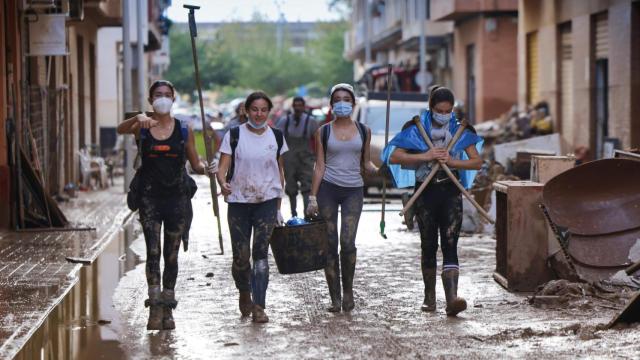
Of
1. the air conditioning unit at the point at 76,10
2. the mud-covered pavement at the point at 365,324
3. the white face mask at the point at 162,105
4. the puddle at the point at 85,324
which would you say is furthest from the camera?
the air conditioning unit at the point at 76,10

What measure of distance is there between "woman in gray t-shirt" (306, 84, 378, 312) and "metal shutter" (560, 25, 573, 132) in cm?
1867

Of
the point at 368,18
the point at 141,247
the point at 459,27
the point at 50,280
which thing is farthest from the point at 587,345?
the point at 368,18

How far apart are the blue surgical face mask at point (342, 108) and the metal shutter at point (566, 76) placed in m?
18.7

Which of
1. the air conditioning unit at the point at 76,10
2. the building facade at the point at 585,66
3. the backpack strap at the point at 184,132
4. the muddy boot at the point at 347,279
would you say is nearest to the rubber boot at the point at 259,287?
the muddy boot at the point at 347,279

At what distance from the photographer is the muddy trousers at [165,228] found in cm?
973

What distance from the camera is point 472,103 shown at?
41375 millimetres

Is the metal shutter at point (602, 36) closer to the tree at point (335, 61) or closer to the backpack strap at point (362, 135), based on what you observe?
the backpack strap at point (362, 135)

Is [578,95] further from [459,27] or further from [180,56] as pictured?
[180,56]

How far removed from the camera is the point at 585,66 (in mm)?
26625

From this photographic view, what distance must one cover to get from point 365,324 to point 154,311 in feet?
5.12

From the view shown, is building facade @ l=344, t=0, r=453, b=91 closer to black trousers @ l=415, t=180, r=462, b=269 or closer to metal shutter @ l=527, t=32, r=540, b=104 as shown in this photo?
metal shutter @ l=527, t=32, r=540, b=104

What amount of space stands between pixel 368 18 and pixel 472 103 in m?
19.2

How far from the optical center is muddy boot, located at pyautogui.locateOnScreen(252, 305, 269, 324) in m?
9.91

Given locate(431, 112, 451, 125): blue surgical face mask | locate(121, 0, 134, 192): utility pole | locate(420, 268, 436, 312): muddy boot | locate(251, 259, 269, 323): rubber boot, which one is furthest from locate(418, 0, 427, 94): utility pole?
locate(251, 259, 269, 323): rubber boot
